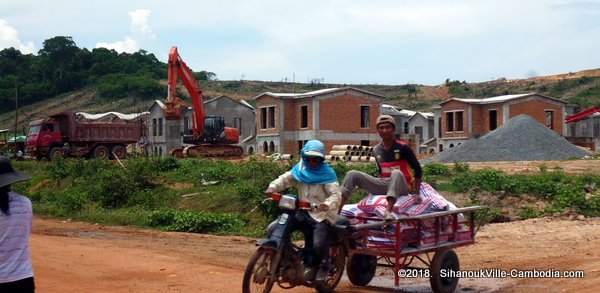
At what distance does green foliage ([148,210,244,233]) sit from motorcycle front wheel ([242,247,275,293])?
10.1m

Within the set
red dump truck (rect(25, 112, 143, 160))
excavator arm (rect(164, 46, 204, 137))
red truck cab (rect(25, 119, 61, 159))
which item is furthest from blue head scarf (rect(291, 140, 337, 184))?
red truck cab (rect(25, 119, 61, 159))

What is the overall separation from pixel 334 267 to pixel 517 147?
3029 cm

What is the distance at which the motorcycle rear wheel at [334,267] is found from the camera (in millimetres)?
8797

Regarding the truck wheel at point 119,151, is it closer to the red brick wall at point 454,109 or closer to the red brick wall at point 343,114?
the red brick wall at point 343,114

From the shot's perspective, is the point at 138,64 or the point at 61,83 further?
the point at 138,64

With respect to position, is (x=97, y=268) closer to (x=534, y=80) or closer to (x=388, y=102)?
(x=388, y=102)

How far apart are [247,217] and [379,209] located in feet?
33.8

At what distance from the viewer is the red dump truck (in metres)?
43.0

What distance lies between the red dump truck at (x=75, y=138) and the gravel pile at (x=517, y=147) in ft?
64.8

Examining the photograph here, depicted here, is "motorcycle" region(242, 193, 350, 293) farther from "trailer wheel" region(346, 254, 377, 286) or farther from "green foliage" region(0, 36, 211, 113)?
"green foliage" region(0, 36, 211, 113)

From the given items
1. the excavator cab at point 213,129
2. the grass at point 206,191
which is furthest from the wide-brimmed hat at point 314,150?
the excavator cab at point 213,129

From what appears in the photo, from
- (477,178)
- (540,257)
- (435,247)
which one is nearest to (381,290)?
(435,247)

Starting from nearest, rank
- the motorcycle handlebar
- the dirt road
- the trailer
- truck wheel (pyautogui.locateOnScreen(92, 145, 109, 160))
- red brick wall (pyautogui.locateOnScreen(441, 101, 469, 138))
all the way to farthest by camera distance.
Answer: the motorcycle handlebar → the trailer → the dirt road → truck wheel (pyautogui.locateOnScreen(92, 145, 109, 160)) → red brick wall (pyautogui.locateOnScreen(441, 101, 469, 138))

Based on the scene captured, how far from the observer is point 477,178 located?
20.6 m
